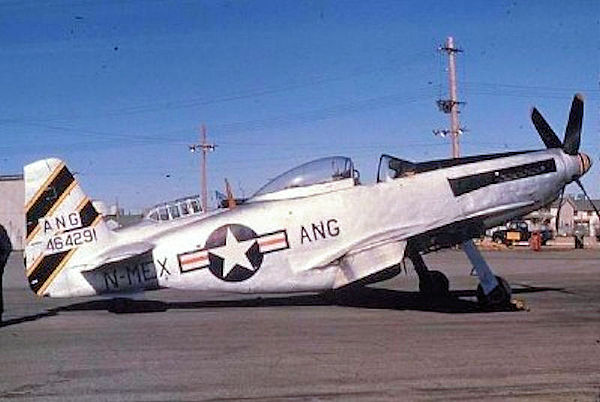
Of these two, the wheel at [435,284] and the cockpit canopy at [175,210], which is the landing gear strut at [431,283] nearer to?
the wheel at [435,284]

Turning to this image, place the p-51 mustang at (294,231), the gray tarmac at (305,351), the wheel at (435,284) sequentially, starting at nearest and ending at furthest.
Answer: the gray tarmac at (305,351)
the p-51 mustang at (294,231)
the wheel at (435,284)

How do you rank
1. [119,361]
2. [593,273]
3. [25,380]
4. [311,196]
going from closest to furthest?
[25,380] → [119,361] → [311,196] → [593,273]

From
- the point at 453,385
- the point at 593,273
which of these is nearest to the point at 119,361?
the point at 453,385

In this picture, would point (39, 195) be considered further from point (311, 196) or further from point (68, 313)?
point (311, 196)

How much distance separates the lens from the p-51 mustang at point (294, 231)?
1413 cm

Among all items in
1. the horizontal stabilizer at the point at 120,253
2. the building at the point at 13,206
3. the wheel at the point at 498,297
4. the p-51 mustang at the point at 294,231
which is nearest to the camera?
the wheel at the point at 498,297

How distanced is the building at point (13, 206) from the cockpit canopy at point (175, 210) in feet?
190

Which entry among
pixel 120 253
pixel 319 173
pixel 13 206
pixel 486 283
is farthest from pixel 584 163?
pixel 13 206

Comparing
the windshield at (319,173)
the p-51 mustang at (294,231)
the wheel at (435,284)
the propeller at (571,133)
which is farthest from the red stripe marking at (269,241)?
the propeller at (571,133)

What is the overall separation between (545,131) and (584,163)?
47.3 inches

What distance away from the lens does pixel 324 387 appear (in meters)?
7.14

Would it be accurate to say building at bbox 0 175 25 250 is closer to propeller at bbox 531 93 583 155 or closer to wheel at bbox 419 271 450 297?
wheel at bbox 419 271 450 297

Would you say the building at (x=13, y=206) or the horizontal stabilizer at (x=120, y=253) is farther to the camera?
the building at (x=13, y=206)

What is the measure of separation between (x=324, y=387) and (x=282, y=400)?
633 mm
